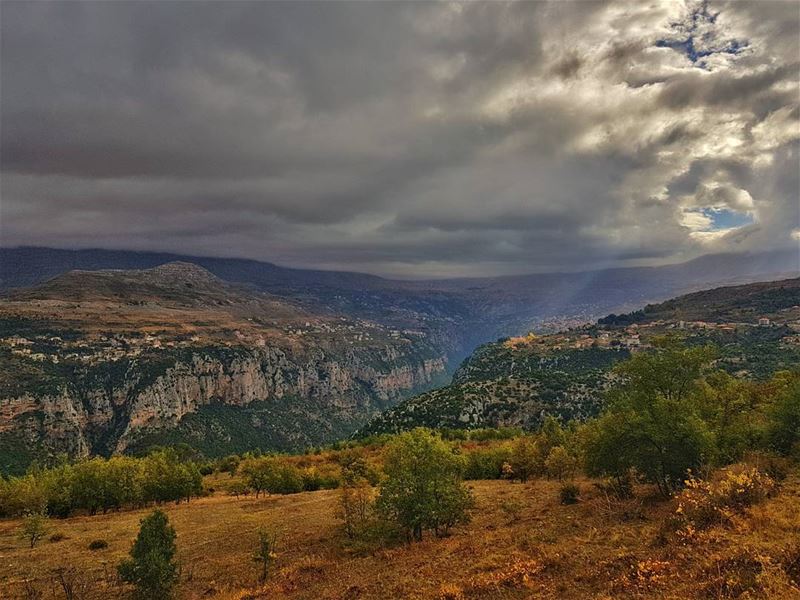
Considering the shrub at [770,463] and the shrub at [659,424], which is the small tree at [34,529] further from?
the shrub at [770,463]

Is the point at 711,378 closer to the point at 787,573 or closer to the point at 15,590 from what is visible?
the point at 787,573

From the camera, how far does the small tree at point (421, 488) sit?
109 ft

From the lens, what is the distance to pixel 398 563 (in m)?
28.9

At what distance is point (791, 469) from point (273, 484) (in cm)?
6879

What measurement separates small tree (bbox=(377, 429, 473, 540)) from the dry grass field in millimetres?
1812

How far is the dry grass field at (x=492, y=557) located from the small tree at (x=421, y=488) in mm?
1812

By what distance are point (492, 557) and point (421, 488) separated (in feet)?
27.6

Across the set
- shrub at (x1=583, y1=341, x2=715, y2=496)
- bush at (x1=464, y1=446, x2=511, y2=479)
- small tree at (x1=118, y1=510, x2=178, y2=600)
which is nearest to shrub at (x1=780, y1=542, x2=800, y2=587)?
shrub at (x1=583, y1=341, x2=715, y2=496)

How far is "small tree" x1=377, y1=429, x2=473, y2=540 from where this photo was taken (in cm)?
3338

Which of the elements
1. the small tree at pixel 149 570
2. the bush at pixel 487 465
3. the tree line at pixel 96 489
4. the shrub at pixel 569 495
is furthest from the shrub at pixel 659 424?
the tree line at pixel 96 489

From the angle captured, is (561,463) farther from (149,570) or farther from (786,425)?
(149,570)

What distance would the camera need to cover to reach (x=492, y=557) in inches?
1035

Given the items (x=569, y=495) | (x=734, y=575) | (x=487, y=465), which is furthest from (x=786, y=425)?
(x=487, y=465)

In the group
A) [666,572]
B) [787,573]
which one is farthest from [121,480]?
[787,573]
